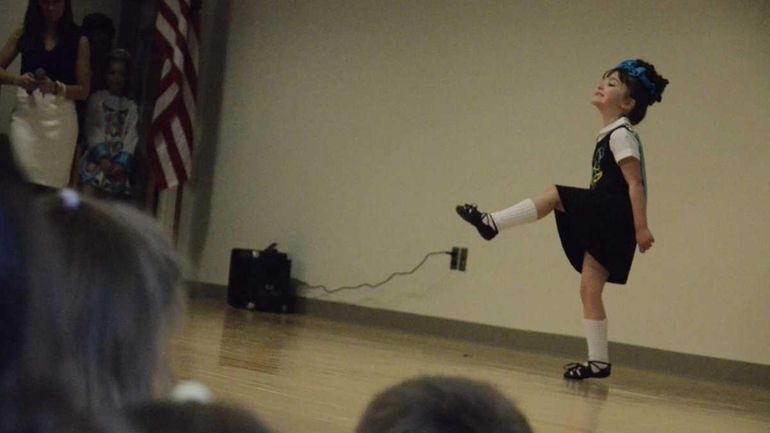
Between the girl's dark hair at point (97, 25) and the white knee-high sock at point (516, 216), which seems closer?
the white knee-high sock at point (516, 216)

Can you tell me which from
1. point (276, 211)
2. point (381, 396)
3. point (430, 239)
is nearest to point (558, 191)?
point (430, 239)

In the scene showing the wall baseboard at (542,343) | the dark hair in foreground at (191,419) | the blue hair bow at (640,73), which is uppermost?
the blue hair bow at (640,73)

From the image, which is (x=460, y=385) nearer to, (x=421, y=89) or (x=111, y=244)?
(x=111, y=244)

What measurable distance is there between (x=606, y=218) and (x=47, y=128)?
2.70 metres

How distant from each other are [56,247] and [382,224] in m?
5.02

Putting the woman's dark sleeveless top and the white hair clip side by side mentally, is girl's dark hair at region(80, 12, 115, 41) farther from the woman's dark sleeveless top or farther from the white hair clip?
the white hair clip

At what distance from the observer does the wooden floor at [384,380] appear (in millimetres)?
2201

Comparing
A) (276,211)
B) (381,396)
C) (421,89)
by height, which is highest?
(421,89)

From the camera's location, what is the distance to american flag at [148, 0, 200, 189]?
18.5 feet

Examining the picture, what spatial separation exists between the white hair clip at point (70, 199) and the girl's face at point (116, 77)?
5.25 meters

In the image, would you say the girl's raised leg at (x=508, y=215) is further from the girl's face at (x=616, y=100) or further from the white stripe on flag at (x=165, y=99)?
the white stripe on flag at (x=165, y=99)

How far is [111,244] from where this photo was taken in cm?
41

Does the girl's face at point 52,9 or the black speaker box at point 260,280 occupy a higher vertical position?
the girl's face at point 52,9

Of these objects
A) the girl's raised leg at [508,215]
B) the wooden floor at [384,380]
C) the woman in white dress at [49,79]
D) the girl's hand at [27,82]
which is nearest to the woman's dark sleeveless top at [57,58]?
the woman in white dress at [49,79]
